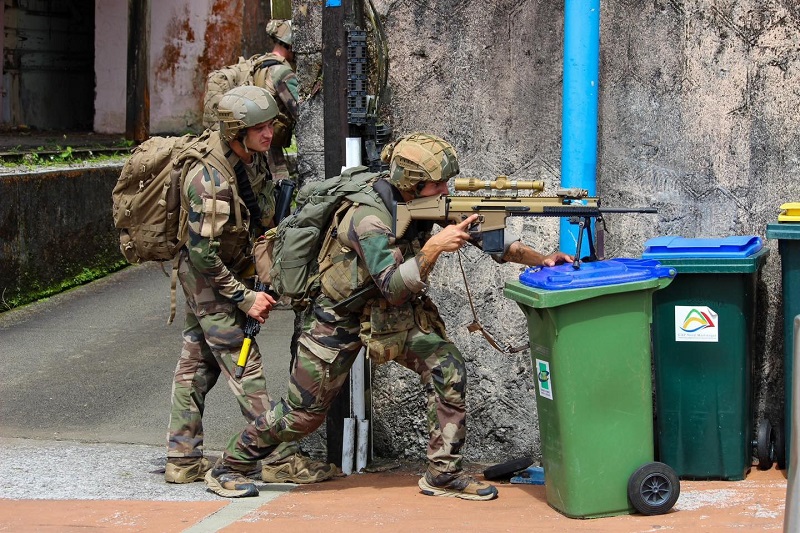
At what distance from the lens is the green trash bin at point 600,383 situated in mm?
5219

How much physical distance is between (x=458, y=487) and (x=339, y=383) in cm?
74

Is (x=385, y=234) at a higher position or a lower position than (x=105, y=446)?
higher

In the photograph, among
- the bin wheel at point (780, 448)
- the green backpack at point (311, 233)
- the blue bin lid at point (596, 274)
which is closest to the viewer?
the blue bin lid at point (596, 274)

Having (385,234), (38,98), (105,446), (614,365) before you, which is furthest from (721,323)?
(38,98)

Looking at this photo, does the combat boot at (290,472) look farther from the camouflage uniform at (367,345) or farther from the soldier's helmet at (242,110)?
the soldier's helmet at (242,110)

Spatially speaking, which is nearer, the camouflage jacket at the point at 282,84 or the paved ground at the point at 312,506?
the paved ground at the point at 312,506

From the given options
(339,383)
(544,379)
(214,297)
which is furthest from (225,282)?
(544,379)

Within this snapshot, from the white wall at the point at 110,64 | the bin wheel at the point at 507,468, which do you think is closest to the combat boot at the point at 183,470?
the bin wheel at the point at 507,468

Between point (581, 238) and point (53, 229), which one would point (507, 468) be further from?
point (53, 229)

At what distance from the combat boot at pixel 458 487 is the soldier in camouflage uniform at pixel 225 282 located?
751 mm

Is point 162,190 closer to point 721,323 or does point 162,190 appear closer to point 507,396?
point 507,396

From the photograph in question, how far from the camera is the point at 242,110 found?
597 centimetres

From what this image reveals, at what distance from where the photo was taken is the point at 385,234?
551 cm

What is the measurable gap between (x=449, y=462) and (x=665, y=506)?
3.33 feet
